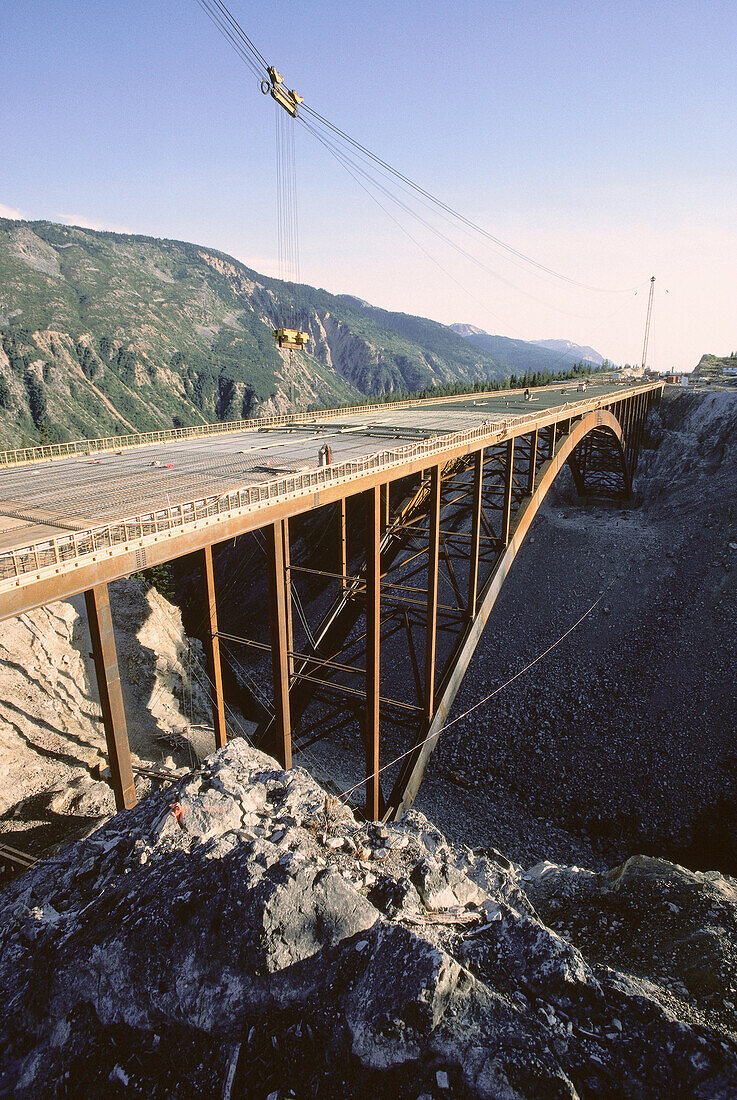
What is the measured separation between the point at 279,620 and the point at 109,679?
13.4 feet

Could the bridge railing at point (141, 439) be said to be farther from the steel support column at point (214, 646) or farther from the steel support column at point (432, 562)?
the steel support column at point (432, 562)

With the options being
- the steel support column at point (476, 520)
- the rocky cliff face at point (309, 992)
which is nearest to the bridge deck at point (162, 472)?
the steel support column at point (476, 520)

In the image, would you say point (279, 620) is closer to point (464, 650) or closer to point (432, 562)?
point (432, 562)

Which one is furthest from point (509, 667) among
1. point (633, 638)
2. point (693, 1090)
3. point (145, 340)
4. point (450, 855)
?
point (145, 340)

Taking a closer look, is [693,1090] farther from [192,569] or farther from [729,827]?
[192,569]

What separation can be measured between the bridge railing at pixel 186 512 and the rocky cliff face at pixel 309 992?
15.1 feet

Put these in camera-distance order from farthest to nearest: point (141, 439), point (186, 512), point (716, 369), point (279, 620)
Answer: point (716, 369), point (141, 439), point (279, 620), point (186, 512)

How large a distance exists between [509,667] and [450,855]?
21.6 metres

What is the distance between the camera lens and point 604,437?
4800 cm

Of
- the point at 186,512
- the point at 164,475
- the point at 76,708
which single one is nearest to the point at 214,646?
the point at 186,512

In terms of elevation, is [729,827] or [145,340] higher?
[145,340]

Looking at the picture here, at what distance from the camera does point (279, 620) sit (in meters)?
12.2

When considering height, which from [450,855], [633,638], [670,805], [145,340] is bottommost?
[670,805]

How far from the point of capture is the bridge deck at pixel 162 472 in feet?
39.9
